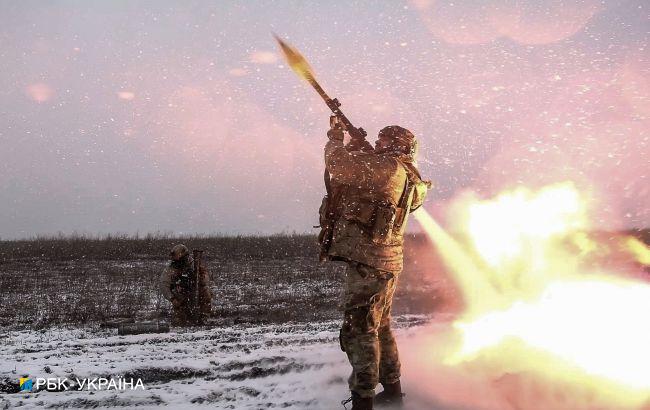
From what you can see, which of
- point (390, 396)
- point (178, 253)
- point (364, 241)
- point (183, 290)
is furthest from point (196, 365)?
point (178, 253)

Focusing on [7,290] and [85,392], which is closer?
[85,392]

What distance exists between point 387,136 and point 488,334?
3469mm

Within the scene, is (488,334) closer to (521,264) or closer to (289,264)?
(521,264)

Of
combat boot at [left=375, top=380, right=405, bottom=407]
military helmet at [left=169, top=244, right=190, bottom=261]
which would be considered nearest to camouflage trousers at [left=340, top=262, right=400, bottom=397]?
combat boot at [left=375, top=380, right=405, bottom=407]

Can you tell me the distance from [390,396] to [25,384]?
3.96 metres

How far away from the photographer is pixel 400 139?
15.4ft

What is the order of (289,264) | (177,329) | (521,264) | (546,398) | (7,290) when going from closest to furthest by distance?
(546,398)
(521,264)
(177,329)
(7,290)
(289,264)

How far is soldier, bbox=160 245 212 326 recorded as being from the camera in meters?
11.2

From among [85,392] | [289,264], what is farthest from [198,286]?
[289,264]

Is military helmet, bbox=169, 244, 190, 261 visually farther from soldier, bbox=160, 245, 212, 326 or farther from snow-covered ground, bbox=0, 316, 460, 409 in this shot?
snow-covered ground, bbox=0, 316, 460, 409

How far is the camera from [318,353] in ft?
22.3

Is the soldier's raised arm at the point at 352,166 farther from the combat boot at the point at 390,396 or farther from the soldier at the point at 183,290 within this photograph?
the soldier at the point at 183,290

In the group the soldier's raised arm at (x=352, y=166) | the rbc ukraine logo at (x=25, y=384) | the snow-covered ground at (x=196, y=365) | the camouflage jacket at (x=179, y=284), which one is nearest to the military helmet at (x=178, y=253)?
the camouflage jacket at (x=179, y=284)

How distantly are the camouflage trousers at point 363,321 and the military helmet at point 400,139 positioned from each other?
110 centimetres
